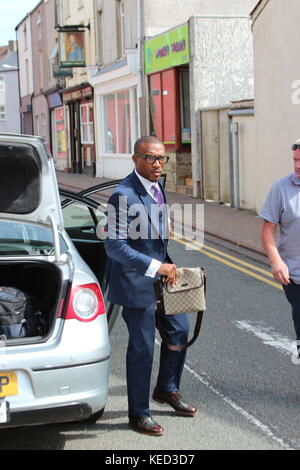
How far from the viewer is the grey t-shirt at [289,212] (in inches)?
195

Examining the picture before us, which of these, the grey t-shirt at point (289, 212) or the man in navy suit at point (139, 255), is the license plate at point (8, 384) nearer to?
the man in navy suit at point (139, 255)

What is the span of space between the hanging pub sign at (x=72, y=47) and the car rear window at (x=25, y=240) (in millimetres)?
28993

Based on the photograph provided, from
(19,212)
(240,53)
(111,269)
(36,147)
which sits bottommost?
(111,269)

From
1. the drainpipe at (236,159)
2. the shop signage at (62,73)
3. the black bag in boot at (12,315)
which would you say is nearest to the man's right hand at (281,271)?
the black bag in boot at (12,315)

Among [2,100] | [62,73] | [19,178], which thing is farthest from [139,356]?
[2,100]

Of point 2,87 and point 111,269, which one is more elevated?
point 2,87

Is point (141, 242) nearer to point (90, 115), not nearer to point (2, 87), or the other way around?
point (90, 115)

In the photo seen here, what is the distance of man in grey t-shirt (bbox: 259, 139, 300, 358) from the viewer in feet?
16.3

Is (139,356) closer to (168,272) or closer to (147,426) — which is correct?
(147,426)

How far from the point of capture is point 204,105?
836 inches

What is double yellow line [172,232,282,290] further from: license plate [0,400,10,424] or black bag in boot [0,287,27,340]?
license plate [0,400,10,424]

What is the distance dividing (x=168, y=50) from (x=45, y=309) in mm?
19137

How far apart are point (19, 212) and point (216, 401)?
75.5 inches

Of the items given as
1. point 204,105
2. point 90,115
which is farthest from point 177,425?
point 90,115
